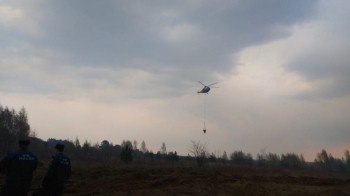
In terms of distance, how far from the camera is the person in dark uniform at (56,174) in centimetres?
824

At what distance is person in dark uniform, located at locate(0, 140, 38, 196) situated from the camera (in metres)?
7.48

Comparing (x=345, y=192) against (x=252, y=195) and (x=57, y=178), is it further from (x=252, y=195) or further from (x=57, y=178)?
(x=57, y=178)

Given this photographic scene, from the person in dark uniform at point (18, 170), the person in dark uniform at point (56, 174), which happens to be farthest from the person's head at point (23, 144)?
the person in dark uniform at point (56, 174)

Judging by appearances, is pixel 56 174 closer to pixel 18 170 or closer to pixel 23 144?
pixel 18 170

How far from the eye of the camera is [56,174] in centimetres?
830

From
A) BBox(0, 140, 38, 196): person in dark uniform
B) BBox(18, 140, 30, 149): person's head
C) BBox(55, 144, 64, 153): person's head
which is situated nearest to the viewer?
BBox(0, 140, 38, 196): person in dark uniform

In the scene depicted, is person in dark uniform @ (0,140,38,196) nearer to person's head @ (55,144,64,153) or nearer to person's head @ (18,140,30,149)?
person's head @ (18,140,30,149)

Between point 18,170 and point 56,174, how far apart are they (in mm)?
940

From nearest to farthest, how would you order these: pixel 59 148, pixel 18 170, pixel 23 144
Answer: pixel 18 170 → pixel 23 144 → pixel 59 148

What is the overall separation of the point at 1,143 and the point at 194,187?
65.2m

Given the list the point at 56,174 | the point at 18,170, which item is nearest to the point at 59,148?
the point at 56,174

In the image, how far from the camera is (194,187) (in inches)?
707

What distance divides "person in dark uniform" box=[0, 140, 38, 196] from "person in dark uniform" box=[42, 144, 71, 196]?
1.81ft

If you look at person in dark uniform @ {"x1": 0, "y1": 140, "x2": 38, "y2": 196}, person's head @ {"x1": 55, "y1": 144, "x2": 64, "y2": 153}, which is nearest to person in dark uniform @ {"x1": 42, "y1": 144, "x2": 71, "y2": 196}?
person's head @ {"x1": 55, "y1": 144, "x2": 64, "y2": 153}
